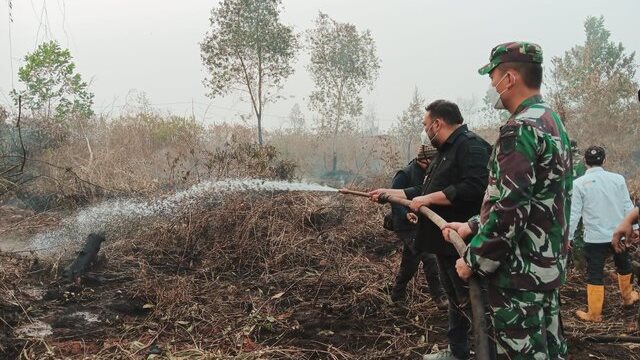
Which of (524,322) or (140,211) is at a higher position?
(524,322)

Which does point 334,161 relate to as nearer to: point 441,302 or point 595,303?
point 441,302

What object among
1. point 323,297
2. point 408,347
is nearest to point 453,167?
point 408,347

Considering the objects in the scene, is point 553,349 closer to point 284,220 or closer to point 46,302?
point 46,302

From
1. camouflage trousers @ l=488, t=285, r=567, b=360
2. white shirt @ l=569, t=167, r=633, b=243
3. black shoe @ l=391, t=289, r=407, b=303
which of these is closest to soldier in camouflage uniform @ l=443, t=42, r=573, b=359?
camouflage trousers @ l=488, t=285, r=567, b=360

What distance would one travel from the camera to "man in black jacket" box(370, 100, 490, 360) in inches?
114

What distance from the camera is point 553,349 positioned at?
6.82 feet

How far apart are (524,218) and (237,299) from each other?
3476mm

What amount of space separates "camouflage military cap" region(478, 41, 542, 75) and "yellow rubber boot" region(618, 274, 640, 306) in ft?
11.6

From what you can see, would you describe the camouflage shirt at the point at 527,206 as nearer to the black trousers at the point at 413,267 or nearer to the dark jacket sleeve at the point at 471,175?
the dark jacket sleeve at the point at 471,175

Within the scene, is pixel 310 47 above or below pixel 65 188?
above

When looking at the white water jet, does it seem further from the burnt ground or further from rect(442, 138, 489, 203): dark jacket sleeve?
rect(442, 138, 489, 203): dark jacket sleeve

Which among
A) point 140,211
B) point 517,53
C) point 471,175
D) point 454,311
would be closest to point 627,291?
point 454,311

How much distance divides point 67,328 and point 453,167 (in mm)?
3503

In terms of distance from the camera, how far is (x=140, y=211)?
24.3 feet
